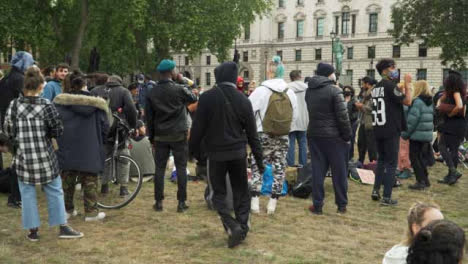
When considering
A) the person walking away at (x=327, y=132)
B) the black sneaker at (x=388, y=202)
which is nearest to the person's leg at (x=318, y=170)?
the person walking away at (x=327, y=132)

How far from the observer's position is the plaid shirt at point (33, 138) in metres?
5.36

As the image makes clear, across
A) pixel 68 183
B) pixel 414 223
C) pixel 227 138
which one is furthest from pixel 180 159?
pixel 414 223

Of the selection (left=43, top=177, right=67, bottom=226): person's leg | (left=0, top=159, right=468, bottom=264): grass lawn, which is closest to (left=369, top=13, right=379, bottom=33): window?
(left=0, top=159, right=468, bottom=264): grass lawn

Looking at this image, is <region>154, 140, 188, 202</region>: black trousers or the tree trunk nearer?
<region>154, 140, 188, 202</region>: black trousers

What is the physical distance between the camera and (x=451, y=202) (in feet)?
26.8

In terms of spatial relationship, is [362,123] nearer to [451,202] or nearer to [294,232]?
[451,202]

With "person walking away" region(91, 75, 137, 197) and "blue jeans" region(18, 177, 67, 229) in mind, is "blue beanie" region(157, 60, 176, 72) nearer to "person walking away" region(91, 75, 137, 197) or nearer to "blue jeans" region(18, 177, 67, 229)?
"person walking away" region(91, 75, 137, 197)

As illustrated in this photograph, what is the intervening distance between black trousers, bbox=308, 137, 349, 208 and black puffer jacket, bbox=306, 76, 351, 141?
0.12 metres

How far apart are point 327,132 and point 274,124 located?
736 millimetres

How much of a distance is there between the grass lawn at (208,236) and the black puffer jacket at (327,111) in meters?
1.19

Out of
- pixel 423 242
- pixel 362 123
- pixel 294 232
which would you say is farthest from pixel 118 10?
pixel 423 242

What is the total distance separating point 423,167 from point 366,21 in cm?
6606

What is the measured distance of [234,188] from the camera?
563 centimetres

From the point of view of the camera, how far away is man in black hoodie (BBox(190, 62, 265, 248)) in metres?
5.45
